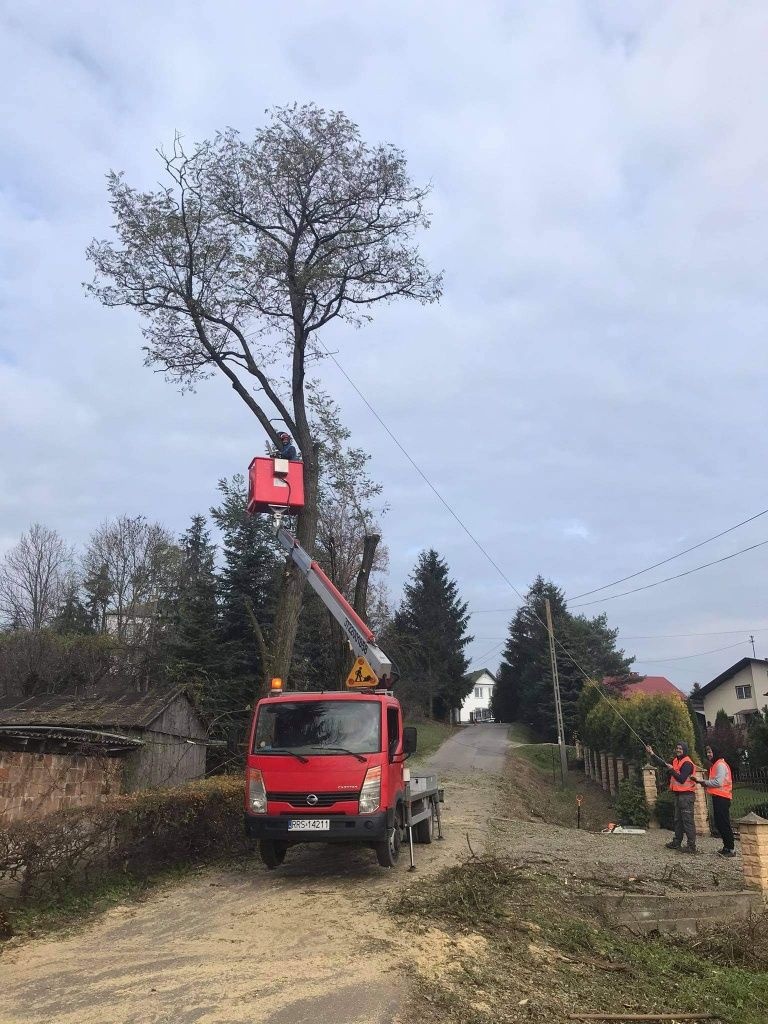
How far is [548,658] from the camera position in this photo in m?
52.9

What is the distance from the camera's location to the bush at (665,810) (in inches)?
642

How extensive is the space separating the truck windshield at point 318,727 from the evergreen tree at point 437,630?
153 ft

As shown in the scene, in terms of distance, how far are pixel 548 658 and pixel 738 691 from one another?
13417 millimetres

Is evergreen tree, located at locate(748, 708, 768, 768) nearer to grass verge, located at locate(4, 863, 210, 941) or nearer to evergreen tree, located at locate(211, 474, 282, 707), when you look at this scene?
evergreen tree, located at locate(211, 474, 282, 707)

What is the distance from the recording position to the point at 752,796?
24391 mm

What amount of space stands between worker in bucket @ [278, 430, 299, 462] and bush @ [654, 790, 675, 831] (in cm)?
1085

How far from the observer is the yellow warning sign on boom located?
10688 mm

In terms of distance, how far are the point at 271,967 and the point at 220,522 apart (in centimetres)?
2220

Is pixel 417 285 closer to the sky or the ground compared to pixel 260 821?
closer to the sky

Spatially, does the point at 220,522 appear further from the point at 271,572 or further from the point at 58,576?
the point at 58,576

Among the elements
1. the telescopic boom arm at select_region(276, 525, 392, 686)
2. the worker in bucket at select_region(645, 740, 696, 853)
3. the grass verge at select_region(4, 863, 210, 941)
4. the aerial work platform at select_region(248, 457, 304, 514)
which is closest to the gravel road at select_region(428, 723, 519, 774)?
the worker in bucket at select_region(645, 740, 696, 853)

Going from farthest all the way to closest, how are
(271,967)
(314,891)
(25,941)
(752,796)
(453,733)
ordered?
1. (453,733)
2. (752,796)
3. (314,891)
4. (25,941)
5. (271,967)

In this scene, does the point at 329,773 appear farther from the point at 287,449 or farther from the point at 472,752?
the point at 472,752

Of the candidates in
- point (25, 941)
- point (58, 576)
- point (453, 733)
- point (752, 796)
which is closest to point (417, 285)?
point (25, 941)
